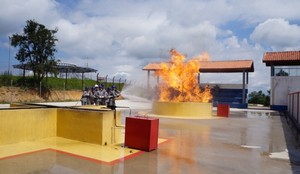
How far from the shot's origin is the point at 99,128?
828 centimetres

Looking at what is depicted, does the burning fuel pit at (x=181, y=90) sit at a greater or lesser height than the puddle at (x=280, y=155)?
greater

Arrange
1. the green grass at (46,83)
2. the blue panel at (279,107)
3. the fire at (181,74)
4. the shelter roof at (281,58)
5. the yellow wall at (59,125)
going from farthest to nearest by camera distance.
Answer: the green grass at (46,83) → the blue panel at (279,107) → the shelter roof at (281,58) → the fire at (181,74) → the yellow wall at (59,125)

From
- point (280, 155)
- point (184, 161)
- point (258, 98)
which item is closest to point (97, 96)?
point (184, 161)

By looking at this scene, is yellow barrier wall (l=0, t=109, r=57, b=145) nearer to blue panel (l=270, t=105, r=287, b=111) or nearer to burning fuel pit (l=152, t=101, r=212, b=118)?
burning fuel pit (l=152, t=101, r=212, b=118)

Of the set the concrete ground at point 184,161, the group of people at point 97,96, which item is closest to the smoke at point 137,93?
the group of people at point 97,96

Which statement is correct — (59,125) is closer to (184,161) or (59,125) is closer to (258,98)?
(184,161)

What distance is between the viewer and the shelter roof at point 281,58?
1187 inches

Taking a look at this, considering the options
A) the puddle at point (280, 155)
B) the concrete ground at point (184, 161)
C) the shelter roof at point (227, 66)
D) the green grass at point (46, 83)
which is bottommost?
the puddle at point (280, 155)

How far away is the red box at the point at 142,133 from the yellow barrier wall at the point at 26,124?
292 cm

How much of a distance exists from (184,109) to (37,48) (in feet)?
75.9

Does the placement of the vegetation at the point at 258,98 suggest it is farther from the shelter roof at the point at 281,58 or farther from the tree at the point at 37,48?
the tree at the point at 37,48

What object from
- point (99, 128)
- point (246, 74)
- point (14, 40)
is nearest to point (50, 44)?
point (14, 40)

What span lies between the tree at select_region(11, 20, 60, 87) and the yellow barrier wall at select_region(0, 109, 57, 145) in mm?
26129

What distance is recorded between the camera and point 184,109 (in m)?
18.6
